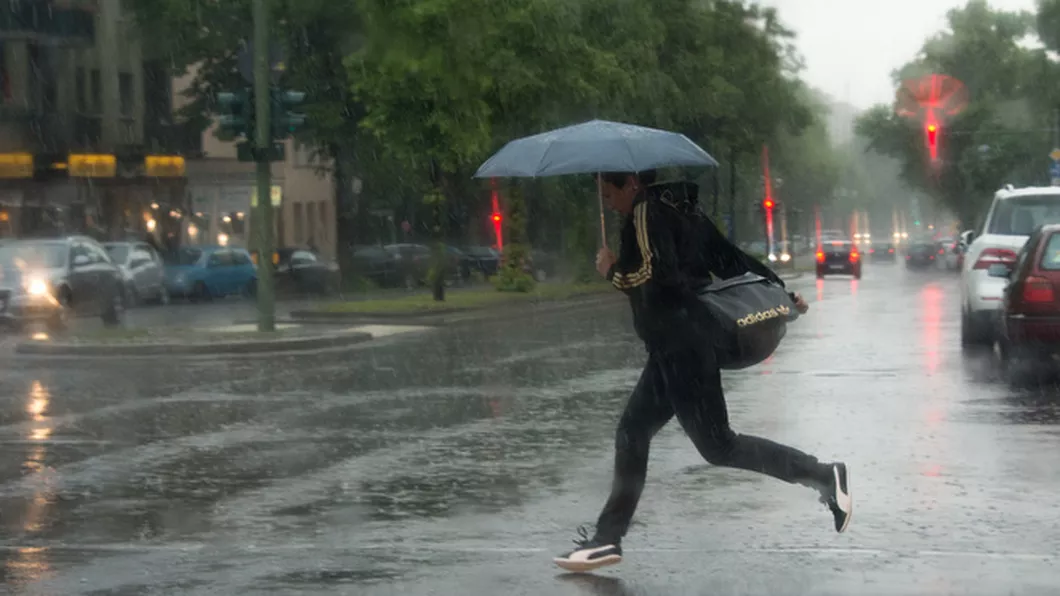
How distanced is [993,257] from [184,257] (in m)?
34.3

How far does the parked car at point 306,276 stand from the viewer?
5578 cm

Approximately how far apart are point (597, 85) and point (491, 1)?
4.63 meters

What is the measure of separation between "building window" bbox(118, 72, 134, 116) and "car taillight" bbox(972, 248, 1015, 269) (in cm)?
4405

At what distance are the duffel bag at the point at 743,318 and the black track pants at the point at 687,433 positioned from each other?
0.09 metres

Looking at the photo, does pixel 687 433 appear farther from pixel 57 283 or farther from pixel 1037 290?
pixel 57 283

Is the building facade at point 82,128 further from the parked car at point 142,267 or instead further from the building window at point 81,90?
the parked car at point 142,267

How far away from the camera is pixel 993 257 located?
72.7 ft

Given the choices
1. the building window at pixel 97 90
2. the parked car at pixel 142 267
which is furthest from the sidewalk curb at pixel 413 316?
the building window at pixel 97 90

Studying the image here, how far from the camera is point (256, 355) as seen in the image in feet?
81.4

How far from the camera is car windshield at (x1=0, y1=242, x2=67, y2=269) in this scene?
33.3 meters

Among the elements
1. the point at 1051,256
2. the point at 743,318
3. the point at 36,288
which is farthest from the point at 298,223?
the point at 743,318

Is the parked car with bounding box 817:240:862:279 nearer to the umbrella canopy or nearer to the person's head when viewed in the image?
the umbrella canopy

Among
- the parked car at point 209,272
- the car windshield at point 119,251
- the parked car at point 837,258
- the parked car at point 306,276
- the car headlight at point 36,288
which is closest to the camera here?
the car headlight at point 36,288

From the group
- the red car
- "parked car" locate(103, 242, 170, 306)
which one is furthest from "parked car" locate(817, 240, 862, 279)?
the red car
